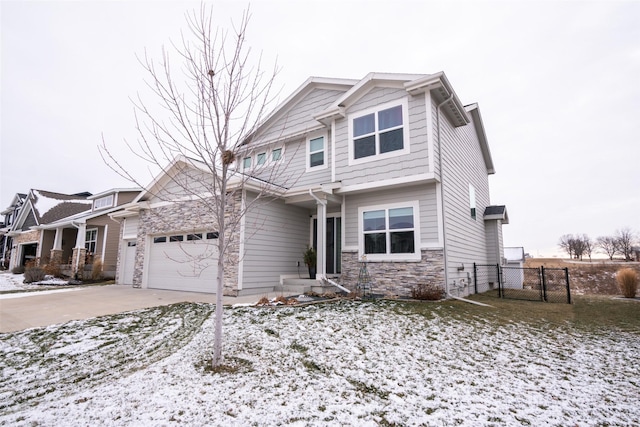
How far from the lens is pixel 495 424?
95.6 inches

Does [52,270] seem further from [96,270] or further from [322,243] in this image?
[322,243]

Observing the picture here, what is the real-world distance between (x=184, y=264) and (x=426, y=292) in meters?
7.92

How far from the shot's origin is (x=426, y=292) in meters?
7.75

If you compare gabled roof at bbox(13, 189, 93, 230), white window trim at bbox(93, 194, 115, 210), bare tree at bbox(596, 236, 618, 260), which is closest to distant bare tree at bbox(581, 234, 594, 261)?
bare tree at bbox(596, 236, 618, 260)

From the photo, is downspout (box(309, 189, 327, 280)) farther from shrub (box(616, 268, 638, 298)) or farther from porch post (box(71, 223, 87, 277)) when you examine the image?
porch post (box(71, 223, 87, 277))

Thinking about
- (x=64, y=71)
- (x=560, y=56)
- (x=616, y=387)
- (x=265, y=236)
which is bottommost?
(x=616, y=387)

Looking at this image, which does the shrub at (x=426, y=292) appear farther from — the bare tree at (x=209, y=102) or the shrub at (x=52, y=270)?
the shrub at (x=52, y=270)

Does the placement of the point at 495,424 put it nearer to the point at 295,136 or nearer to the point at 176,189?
the point at 295,136

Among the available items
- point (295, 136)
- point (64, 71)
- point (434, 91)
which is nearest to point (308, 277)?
point (295, 136)

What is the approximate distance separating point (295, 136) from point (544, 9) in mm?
8896

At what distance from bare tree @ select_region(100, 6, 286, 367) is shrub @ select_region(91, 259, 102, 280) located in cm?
1501

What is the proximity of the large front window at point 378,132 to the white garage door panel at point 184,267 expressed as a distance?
217 inches

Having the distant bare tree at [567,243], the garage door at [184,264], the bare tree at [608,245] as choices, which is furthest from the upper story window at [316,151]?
the distant bare tree at [567,243]

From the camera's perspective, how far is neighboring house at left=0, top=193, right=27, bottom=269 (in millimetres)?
27447
